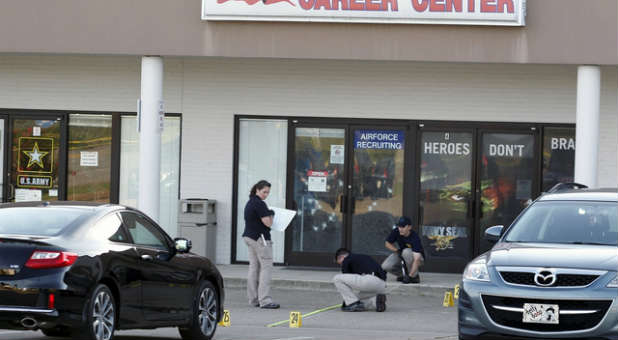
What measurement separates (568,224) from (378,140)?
9631mm

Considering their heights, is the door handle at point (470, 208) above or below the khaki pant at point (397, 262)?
above

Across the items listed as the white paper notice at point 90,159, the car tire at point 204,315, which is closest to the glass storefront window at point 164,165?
the white paper notice at point 90,159

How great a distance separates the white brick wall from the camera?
2039 cm

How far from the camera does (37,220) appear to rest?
10.8m

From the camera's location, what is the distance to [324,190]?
68.9 ft

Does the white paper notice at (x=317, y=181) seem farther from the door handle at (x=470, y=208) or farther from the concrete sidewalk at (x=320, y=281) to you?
the door handle at (x=470, y=208)

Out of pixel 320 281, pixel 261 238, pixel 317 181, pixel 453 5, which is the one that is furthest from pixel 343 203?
pixel 261 238

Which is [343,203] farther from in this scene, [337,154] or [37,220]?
[37,220]

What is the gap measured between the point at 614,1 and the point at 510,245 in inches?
334

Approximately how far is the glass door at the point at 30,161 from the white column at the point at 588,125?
32.2 feet

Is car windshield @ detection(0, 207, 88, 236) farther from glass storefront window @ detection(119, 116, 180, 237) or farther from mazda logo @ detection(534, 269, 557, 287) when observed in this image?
glass storefront window @ detection(119, 116, 180, 237)

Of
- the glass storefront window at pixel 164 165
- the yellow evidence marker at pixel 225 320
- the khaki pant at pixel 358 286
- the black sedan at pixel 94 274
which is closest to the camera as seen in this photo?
the black sedan at pixel 94 274

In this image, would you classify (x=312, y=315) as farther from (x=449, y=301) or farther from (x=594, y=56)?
(x=594, y=56)

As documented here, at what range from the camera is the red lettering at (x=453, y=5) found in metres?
18.3
